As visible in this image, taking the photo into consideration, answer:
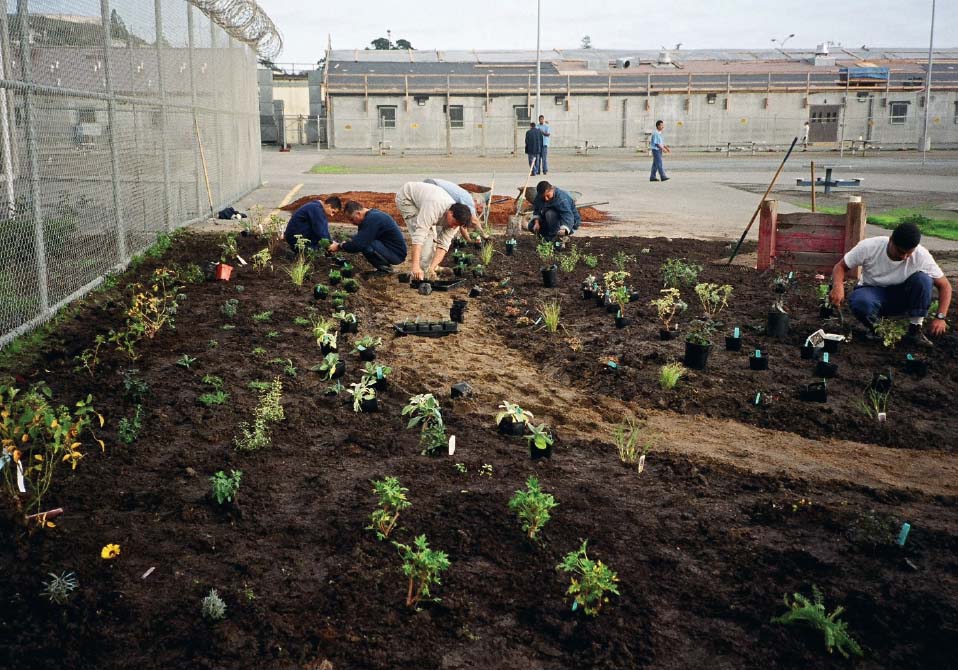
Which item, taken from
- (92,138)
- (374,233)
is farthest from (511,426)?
(92,138)

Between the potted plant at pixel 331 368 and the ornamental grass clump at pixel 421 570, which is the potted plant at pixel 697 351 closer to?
the potted plant at pixel 331 368

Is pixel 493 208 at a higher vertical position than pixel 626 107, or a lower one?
lower

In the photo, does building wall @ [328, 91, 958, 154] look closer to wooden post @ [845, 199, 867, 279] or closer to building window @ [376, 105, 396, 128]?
building window @ [376, 105, 396, 128]

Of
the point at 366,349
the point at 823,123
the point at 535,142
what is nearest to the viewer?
the point at 366,349

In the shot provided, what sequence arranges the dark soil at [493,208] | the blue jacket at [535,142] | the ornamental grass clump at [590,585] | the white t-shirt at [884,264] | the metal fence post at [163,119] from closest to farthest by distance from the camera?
1. the ornamental grass clump at [590,585]
2. the white t-shirt at [884,264]
3. the metal fence post at [163,119]
4. the dark soil at [493,208]
5. the blue jacket at [535,142]

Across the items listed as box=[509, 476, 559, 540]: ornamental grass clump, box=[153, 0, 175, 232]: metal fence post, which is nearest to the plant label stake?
box=[509, 476, 559, 540]: ornamental grass clump

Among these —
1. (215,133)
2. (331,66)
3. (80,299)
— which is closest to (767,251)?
(80,299)

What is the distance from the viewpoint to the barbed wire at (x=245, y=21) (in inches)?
537

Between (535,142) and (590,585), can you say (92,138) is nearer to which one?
(590,585)

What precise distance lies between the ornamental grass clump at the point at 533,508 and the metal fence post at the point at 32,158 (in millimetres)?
4691

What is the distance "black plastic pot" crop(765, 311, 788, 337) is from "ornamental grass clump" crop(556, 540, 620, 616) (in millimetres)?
4440

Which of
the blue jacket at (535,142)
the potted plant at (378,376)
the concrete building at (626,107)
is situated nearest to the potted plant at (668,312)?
the potted plant at (378,376)

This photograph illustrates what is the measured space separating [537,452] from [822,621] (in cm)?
180

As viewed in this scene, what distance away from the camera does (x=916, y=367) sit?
241 inches
